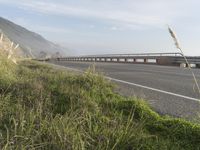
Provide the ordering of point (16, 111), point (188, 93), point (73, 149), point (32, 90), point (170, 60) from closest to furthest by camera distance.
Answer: point (73, 149) < point (16, 111) < point (32, 90) < point (188, 93) < point (170, 60)

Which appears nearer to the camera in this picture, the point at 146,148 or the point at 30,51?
the point at 146,148

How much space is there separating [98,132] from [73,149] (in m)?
0.73

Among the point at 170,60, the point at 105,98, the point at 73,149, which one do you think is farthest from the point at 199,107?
the point at 170,60

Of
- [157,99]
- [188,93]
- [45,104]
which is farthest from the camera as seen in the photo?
[188,93]

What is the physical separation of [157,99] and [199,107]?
1.16m

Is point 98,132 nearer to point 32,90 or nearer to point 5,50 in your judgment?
point 32,90

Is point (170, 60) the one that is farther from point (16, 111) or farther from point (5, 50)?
point (16, 111)

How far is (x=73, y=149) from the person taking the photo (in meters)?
3.70

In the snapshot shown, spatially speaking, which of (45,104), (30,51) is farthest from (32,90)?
(30,51)

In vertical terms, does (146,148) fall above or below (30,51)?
below

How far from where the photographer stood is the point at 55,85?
27.1 feet

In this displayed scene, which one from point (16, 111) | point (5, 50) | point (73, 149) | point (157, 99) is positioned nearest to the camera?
point (73, 149)

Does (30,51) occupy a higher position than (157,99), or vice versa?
(30,51)

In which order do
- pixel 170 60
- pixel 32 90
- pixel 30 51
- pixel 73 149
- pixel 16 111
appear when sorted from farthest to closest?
1. pixel 170 60
2. pixel 30 51
3. pixel 32 90
4. pixel 16 111
5. pixel 73 149
